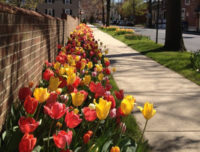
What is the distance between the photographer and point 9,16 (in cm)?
285

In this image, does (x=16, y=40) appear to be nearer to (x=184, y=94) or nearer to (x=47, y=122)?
(x=47, y=122)

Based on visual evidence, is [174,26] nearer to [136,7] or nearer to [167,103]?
[167,103]

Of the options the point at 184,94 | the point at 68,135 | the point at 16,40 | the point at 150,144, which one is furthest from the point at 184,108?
the point at 68,135

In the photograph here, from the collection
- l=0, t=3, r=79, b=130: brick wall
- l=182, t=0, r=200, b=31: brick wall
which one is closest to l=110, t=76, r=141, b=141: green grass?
l=0, t=3, r=79, b=130: brick wall

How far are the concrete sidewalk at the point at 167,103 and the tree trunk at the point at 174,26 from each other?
15.8 ft

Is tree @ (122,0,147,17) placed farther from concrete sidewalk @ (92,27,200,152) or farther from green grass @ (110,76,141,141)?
green grass @ (110,76,141,141)

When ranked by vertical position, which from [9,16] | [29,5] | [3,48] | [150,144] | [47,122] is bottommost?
[150,144]

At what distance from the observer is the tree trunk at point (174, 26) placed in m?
13.0

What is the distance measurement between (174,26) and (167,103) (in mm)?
8954

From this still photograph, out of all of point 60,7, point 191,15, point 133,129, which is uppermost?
point 60,7

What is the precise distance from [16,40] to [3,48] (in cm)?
52

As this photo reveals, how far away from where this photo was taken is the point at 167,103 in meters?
4.95

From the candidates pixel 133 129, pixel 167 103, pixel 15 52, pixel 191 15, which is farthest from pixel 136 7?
pixel 15 52

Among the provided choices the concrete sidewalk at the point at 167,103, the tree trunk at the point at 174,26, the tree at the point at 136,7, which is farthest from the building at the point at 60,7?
the concrete sidewalk at the point at 167,103
